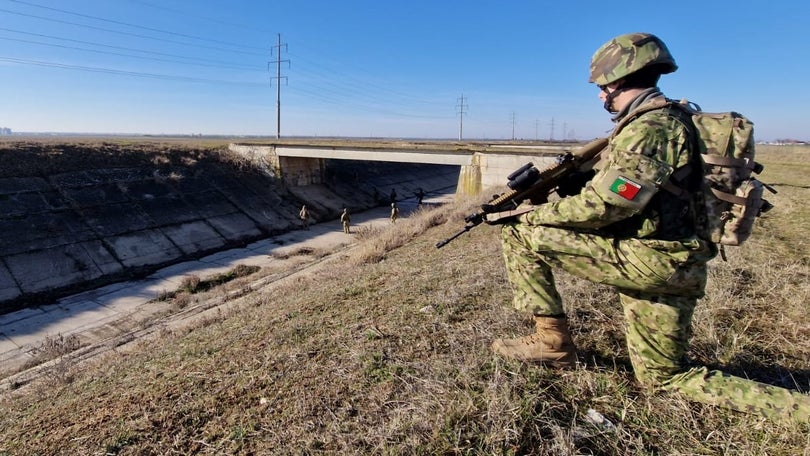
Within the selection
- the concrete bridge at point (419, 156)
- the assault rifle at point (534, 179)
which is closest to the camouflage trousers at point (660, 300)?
the assault rifle at point (534, 179)

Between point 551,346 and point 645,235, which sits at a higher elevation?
point 645,235

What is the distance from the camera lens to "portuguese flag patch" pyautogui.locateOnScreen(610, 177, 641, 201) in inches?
88.7

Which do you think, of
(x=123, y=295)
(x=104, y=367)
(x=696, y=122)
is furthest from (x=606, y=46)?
(x=123, y=295)

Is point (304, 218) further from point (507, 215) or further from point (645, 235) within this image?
point (645, 235)

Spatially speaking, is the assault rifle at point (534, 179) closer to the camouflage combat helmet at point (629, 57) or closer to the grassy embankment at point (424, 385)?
the camouflage combat helmet at point (629, 57)

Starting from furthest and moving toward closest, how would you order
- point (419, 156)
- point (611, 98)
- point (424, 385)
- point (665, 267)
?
point (419, 156)
point (424, 385)
point (611, 98)
point (665, 267)

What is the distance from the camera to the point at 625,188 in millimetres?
2264

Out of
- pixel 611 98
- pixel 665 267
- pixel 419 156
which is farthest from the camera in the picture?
pixel 419 156

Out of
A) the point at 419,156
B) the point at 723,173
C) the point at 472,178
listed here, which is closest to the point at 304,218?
the point at 419,156

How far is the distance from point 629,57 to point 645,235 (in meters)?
1.09

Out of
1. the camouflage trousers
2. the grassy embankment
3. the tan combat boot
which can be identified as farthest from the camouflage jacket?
the grassy embankment

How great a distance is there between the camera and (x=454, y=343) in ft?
11.8

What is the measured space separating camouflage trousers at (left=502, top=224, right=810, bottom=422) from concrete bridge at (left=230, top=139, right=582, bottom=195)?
Answer: 46.6 feet

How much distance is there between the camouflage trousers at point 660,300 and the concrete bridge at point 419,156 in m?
14.2
